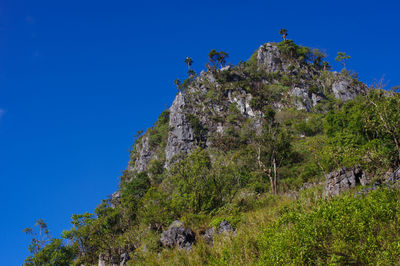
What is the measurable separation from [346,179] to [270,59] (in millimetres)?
85784

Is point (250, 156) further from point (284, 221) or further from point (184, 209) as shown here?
point (284, 221)

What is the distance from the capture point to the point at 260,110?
7644 cm

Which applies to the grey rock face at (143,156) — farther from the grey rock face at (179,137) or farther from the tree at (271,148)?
the tree at (271,148)

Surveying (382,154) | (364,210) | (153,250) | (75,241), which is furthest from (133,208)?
(364,210)

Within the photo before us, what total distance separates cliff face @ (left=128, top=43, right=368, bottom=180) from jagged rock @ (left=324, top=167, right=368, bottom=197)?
42981 mm

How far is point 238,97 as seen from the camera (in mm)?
82188

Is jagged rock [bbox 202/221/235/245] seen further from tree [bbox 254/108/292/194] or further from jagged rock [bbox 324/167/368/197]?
tree [bbox 254/108/292/194]

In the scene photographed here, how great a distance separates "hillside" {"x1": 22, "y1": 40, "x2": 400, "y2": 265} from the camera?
6.33m

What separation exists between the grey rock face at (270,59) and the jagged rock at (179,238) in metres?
89.3

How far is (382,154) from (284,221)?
1635 cm

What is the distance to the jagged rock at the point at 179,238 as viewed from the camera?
13.7m

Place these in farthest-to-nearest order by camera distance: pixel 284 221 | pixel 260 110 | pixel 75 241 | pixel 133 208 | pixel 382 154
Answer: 1. pixel 260 110
2. pixel 75 241
3. pixel 133 208
4. pixel 382 154
5. pixel 284 221

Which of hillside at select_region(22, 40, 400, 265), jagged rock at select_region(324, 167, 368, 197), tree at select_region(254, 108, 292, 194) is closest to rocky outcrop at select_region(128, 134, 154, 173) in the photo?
hillside at select_region(22, 40, 400, 265)

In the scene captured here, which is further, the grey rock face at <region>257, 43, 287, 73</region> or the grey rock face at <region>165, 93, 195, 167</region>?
the grey rock face at <region>257, 43, 287, 73</region>
